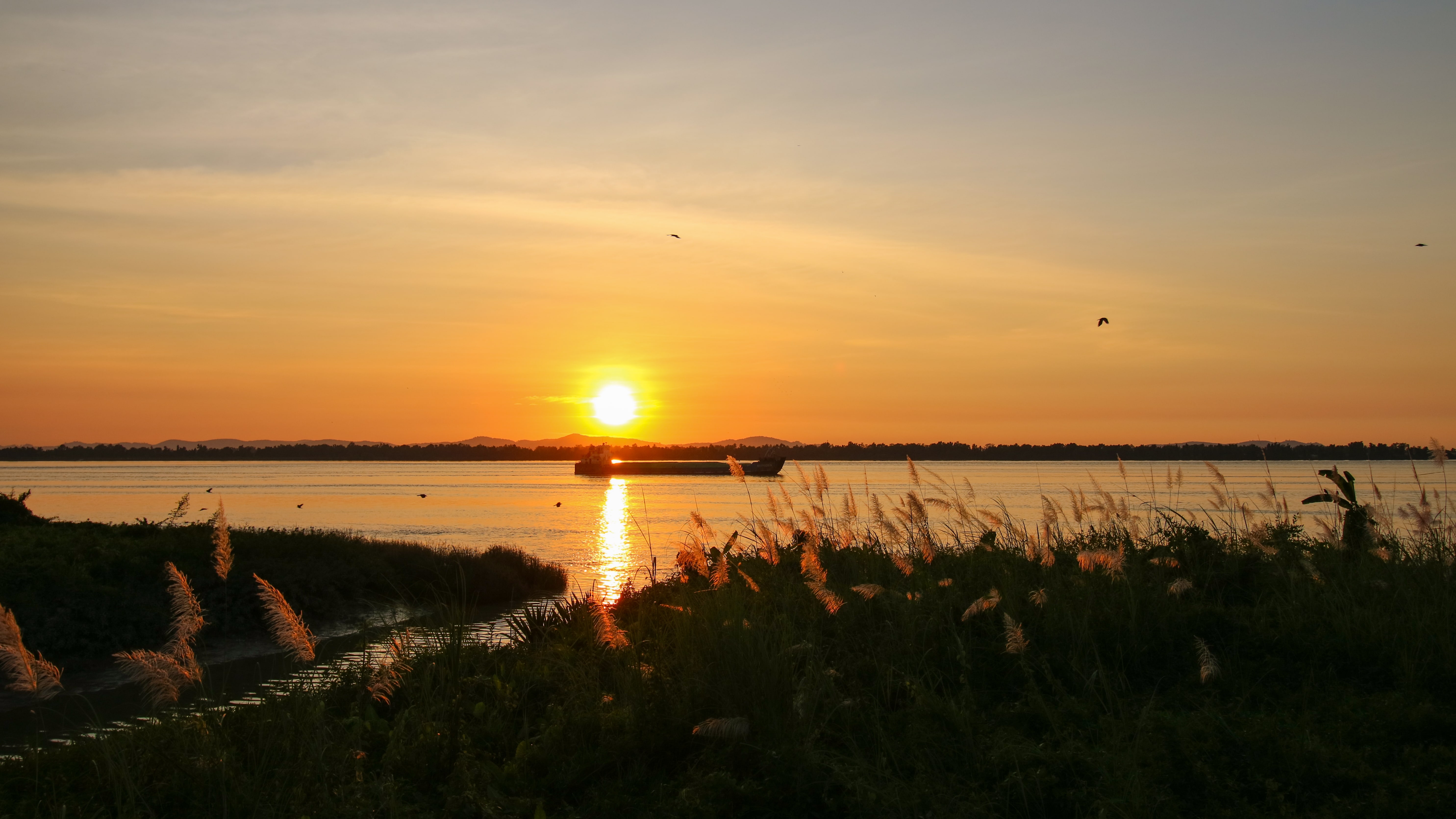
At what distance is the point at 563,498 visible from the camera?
6806 cm

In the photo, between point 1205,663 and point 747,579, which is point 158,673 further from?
point 1205,663

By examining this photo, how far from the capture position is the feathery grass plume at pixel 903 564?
8.30 meters

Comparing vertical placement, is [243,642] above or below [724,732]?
below

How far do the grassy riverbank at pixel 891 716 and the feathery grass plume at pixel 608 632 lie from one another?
31 millimetres

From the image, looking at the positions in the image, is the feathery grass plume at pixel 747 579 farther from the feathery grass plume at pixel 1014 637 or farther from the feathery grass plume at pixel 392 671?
the feathery grass plume at pixel 392 671

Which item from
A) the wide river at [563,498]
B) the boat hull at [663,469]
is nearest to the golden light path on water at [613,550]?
the wide river at [563,498]

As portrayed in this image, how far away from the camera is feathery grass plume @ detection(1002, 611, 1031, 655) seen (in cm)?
648

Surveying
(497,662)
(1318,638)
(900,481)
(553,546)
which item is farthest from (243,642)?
(900,481)

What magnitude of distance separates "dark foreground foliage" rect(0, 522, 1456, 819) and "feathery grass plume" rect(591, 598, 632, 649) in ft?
0.19

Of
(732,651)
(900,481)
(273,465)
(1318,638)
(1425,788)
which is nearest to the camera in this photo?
(1425,788)

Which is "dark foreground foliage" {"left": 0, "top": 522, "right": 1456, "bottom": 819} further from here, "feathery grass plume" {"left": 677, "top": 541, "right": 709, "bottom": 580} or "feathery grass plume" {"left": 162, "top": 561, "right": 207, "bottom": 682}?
"feathery grass plume" {"left": 162, "top": 561, "right": 207, "bottom": 682}

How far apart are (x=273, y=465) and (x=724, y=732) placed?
202m

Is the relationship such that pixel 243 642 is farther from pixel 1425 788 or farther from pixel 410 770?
pixel 1425 788

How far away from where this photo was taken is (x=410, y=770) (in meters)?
6.13
